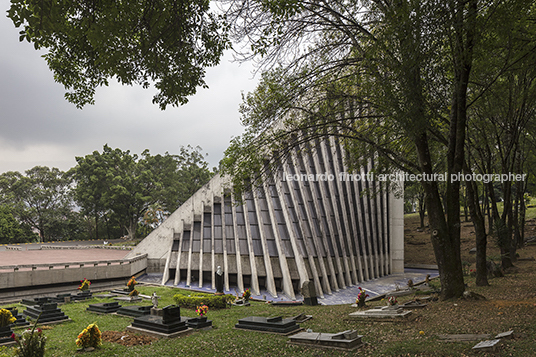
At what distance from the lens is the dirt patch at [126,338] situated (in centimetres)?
1007

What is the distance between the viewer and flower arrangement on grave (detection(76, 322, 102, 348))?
29.4ft

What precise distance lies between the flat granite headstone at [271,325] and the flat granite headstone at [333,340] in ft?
4.49

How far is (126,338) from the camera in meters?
10.5

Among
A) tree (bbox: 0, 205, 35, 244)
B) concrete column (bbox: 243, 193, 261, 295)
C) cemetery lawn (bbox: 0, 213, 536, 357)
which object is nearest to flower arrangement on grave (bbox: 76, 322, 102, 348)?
cemetery lawn (bbox: 0, 213, 536, 357)

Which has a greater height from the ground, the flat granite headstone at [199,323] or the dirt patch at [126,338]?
the dirt patch at [126,338]

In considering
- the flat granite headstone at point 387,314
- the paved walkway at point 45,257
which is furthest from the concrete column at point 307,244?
the paved walkway at point 45,257

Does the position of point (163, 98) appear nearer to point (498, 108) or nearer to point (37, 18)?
point (37, 18)

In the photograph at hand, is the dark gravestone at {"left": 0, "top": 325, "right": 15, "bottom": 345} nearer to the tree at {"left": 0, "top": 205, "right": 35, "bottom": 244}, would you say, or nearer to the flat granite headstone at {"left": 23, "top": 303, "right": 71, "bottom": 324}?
the flat granite headstone at {"left": 23, "top": 303, "right": 71, "bottom": 324}

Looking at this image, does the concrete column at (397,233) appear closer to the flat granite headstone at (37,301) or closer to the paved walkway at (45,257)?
the paved walkway at (45,257)

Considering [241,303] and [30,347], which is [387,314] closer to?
[241,303]

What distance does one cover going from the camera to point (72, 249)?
39469 millimetres

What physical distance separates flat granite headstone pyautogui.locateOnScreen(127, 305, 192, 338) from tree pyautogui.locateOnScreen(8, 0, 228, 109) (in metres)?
7.15

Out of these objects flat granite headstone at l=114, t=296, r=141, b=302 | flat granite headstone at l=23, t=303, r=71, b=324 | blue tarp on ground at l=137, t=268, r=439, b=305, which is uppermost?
flat granite headstone at l=23, t=303, r=71, b=324

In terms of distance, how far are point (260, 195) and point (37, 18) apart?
75.3 ft
